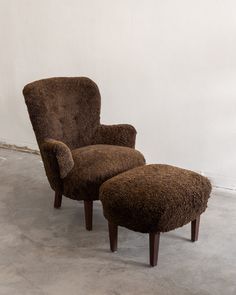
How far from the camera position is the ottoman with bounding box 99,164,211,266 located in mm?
1994

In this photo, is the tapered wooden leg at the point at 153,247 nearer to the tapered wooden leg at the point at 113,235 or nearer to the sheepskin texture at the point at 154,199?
the sheepskin texture at the point at 154,199

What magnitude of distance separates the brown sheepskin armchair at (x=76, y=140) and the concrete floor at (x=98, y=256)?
172 millimetres

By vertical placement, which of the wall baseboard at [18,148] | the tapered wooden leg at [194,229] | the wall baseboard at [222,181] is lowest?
the wall baseboard at [18,148]

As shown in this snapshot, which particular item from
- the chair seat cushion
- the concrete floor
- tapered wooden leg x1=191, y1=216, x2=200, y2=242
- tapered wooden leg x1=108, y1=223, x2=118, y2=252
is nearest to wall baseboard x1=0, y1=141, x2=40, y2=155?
the concrete floor

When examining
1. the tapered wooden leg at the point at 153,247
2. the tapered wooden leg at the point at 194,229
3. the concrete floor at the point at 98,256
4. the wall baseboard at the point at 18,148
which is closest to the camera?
the concrete floor at the point at 98,256

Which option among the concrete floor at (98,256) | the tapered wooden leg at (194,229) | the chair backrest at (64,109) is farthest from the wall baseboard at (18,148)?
the tapered wooden leg at (194,229)

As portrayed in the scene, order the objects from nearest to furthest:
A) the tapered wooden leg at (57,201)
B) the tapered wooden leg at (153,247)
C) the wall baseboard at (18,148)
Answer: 1. the tapered wooden leg at (153,247)
2. the tapered wooden leg at (57,201)
3. the wall baseboard at (18,148)

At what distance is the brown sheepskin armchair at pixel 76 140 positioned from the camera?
2.40 meters

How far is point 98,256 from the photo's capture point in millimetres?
2219

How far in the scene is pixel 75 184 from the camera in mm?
2391

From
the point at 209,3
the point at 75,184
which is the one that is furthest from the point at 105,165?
the point at 209,3

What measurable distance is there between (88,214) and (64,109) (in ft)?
2.44

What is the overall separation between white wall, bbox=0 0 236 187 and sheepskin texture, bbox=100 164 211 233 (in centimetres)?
101

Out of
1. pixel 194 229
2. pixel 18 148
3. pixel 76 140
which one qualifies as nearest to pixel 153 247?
pixel 194 229
